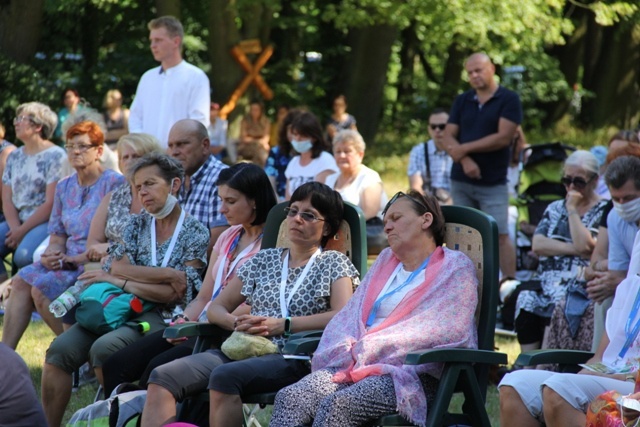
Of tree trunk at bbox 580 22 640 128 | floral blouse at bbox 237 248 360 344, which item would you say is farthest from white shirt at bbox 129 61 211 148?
tree trunk at bbox 580 22 640 128

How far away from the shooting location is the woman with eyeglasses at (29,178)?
8688mm

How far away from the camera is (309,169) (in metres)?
9.34

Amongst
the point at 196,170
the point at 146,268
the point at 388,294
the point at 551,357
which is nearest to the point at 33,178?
the point at 196,170

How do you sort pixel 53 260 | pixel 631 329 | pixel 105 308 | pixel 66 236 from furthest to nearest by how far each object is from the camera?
pixel 66 236
pixel 53 260
pixel 105 308
pixel 631 329

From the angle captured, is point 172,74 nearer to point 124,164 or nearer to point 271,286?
point 124,164

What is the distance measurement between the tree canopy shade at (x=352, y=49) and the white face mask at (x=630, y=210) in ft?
37.9

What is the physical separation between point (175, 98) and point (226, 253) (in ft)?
9.42

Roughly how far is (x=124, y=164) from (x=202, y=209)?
2.34 feet

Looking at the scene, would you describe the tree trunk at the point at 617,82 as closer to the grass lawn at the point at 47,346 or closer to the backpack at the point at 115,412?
the grass lawn at the point at 47,346

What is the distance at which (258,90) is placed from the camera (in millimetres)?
19484

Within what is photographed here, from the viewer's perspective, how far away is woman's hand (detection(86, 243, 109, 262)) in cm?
689

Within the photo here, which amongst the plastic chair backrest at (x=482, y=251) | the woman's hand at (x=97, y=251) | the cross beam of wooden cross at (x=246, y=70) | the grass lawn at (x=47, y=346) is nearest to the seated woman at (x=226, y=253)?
the grass lawn at (x=47, y=346)

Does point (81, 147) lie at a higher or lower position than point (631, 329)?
higher

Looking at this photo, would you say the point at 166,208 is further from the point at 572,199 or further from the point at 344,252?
the point at 572,199
